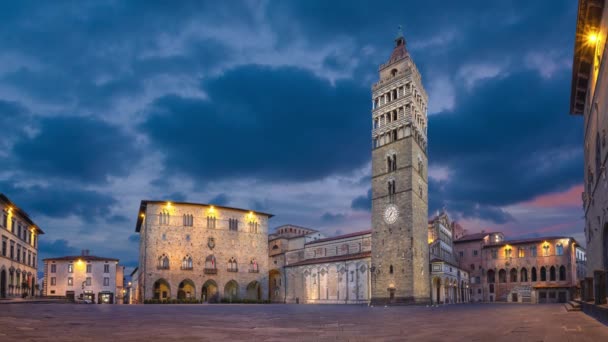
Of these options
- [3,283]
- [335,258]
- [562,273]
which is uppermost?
[335,258]

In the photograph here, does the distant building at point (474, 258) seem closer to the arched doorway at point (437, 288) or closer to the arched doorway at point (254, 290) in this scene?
the arched doorway at point (437, 288)

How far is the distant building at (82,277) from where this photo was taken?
81125mm

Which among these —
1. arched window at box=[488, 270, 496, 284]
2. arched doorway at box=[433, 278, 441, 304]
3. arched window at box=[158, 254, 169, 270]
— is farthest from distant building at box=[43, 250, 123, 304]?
arched window at box=[488, 270, 496, 284]

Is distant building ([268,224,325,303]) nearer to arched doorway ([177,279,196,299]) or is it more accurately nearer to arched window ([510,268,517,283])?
arched doorway ([177,279,196,299])

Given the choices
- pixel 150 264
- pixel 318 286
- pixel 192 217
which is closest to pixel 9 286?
pixel 150 264

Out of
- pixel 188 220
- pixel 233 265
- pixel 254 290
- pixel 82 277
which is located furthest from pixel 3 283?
pixel 82 277

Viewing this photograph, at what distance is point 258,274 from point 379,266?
2126 centimetres

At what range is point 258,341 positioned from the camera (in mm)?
9281

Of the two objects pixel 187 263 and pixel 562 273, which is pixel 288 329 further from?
pixel 562 273

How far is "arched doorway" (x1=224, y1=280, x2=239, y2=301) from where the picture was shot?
6867 centimetres

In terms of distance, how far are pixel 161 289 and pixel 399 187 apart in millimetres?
35100

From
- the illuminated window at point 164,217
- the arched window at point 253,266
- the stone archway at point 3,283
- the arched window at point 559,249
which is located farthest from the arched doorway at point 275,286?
the arched window at point 559,249

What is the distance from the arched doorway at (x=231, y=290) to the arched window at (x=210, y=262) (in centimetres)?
395

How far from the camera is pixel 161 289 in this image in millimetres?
64812
